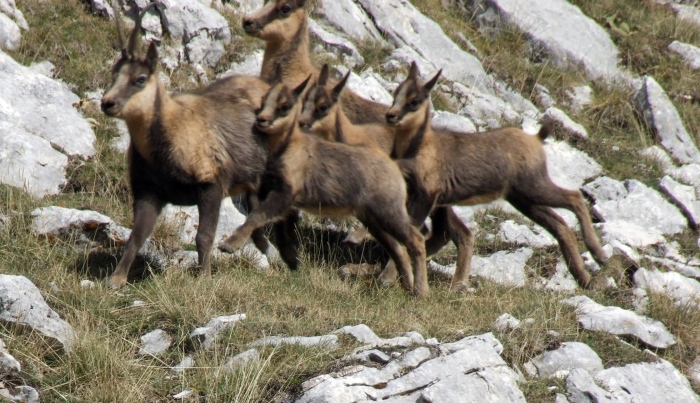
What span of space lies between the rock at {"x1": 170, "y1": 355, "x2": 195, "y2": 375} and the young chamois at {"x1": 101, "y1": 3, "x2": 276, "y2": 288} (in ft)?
5.54

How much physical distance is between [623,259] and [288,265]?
4146mm

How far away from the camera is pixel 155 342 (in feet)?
25.6

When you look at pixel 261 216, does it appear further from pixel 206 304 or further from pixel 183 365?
pixel 183 365

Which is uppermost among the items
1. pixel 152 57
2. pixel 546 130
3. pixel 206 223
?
pixel 152 57

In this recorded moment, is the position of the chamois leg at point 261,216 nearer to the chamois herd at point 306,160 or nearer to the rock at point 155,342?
the chamois herd at point 306,160

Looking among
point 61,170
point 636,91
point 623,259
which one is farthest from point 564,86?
point 61,170

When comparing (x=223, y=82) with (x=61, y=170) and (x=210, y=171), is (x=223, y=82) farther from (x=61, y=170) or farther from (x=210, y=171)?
(x=61, y=170)

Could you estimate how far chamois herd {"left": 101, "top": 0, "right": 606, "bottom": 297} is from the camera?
9.38 m

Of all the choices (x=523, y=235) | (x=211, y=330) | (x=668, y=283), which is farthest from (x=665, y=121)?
(x=211, y=330)

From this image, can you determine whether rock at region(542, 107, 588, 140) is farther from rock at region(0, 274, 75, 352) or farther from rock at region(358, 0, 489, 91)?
rock at region(0, 274, 75, 352)

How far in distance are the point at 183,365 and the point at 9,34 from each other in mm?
6681

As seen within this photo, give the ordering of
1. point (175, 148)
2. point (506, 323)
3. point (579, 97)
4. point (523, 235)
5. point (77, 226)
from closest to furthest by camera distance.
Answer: point (506, 323)
point (175, 148)
point (77, 226)
point (523, 235)
point (579, 97)

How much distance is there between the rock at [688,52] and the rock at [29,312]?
12.8 meters

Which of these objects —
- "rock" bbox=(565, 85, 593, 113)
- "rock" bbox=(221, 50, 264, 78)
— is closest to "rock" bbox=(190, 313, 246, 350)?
"rock" bbox=(221, 50, 264, 78)
